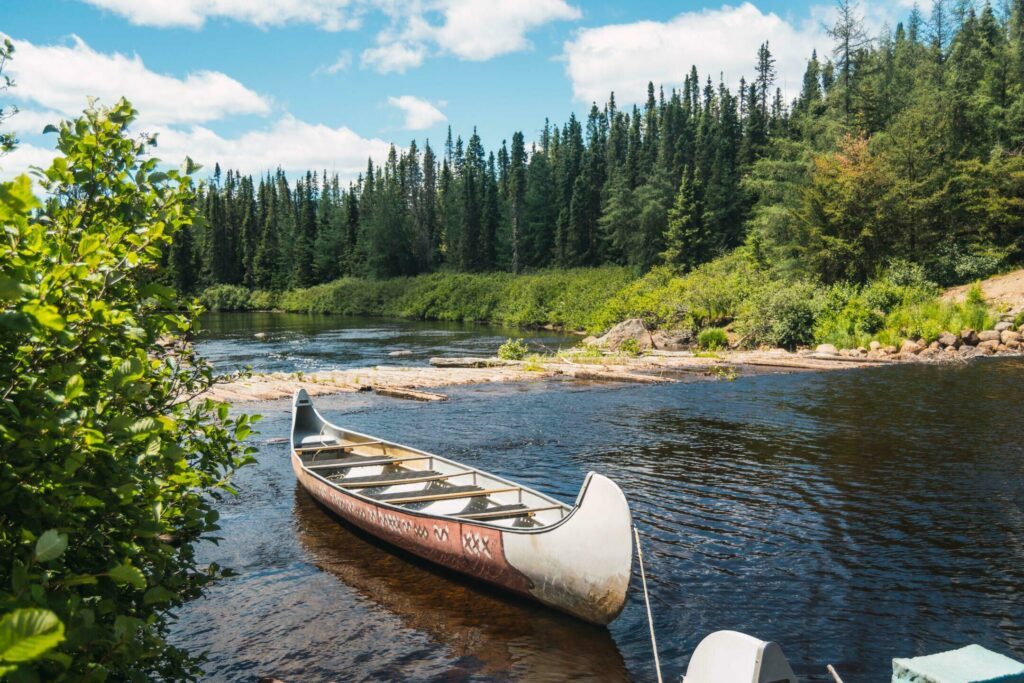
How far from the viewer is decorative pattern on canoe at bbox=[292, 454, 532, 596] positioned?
837cm

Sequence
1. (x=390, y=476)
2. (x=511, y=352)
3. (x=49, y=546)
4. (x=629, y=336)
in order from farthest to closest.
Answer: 1. (x=629, y=336)
2. (x=511, y=352)
3. (x=390, y=476)
4. (x=49, y=546)

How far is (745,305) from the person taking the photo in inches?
1469

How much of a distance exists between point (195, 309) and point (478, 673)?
4.70 metres

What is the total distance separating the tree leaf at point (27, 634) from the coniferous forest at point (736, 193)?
321 centimetres

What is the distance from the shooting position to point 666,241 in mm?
63688

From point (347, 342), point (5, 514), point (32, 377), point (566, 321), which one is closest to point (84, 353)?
point (32, 377)

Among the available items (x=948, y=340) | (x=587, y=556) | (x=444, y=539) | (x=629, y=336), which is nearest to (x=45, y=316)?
(x=587, y=556)

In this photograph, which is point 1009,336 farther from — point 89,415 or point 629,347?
point 89,415

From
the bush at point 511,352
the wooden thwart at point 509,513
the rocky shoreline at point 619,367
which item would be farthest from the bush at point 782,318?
the wooden thwart at point 509,513

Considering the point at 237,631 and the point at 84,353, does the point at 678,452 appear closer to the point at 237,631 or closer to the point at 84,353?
the point at 237,631

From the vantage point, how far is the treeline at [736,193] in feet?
122

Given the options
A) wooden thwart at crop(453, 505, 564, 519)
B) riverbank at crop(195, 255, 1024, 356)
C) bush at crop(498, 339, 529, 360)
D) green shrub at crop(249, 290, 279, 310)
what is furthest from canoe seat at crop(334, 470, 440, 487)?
green shrub at crop(249, 290, 279, 310)

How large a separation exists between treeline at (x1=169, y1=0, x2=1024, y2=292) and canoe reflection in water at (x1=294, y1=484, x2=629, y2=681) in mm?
5114

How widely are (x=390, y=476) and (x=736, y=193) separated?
64.3 m
